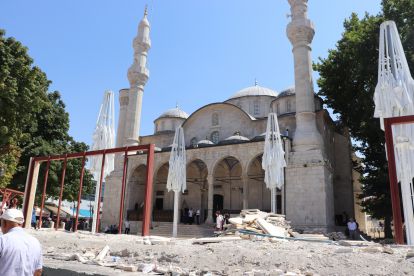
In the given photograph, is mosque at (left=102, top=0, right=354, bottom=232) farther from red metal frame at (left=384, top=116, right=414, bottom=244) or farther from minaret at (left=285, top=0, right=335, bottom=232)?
red metal frame at (left=384, top=116, right=414, bottom=244)

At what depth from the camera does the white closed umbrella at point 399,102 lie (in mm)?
7074

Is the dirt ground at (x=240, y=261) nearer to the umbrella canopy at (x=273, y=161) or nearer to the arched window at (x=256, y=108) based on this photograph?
the umbrella canopy at (x=273, y=161)

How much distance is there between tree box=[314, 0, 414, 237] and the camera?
58.0 feet

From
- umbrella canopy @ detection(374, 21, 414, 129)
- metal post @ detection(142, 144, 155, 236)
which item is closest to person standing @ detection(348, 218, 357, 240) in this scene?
umbrella canopy @ detection(374, 21, 414, 129)

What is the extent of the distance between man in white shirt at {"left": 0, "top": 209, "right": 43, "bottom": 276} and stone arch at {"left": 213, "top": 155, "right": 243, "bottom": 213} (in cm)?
2066

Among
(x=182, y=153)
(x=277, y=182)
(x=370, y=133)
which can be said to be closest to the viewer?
(x=277, y=182)

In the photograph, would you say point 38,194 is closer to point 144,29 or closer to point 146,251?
point 144,29

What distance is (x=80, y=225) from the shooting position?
23.5m

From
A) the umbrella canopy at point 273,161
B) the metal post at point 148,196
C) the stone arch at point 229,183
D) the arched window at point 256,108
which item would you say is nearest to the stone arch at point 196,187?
the stone arch at point 229,183

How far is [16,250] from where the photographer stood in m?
2.64

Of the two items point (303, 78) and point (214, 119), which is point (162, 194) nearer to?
point (214, 119)

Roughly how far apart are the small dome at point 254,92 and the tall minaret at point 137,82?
8278 mm

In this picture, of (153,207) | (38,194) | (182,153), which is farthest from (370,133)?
(38,194)

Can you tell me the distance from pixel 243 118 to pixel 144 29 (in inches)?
385
